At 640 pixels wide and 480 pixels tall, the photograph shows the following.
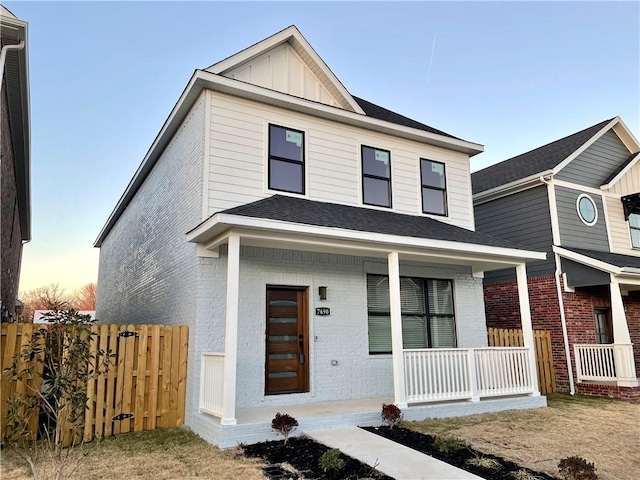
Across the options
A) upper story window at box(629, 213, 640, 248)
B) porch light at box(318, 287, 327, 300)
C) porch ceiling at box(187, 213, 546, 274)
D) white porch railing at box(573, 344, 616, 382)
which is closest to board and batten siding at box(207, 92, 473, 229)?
porch ceiling at box(187, 213, 546, 274)

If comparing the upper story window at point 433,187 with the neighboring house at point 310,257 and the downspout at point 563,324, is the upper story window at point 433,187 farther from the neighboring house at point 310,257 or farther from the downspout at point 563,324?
the downspout at point 563,324

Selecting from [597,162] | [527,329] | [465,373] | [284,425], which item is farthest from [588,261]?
[284,425]

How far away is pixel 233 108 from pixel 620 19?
10.9 m

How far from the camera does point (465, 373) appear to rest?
866 cm

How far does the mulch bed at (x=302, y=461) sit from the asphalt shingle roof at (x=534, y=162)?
10672 millimetres

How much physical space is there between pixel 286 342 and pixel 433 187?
5.42 metres

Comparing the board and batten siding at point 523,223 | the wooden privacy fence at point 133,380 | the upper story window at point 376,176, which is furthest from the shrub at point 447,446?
the board and batten siding at point 523,223

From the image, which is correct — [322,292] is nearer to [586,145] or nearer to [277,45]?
[277,45]

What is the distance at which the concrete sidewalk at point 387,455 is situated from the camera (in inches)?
185

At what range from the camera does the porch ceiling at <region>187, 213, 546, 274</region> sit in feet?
22.2

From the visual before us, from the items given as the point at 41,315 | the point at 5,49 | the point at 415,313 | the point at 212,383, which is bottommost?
the point at 212,383

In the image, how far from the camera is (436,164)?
36.4ft

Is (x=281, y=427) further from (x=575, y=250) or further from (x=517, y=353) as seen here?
(x=575, y=250)

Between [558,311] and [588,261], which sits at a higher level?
[588,261]
